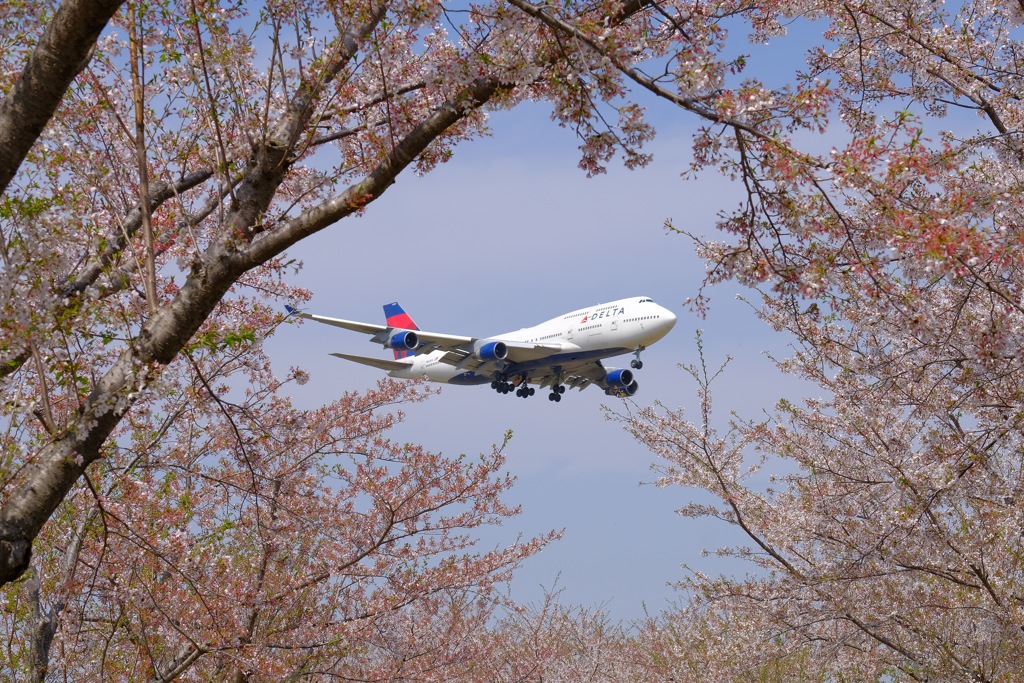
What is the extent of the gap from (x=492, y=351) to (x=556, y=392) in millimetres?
6948

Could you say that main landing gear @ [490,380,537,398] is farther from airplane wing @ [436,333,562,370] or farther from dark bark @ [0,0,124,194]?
dark bark @ [0,0,124,194]

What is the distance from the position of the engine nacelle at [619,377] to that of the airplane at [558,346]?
0.10 feet

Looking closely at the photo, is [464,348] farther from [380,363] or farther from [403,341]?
[380,363]

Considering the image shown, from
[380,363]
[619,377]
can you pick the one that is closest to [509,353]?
[619,377]

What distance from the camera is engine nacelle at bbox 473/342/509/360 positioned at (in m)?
33.5

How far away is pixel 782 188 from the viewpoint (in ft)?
16.4

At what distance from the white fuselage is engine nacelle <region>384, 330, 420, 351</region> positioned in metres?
5.17

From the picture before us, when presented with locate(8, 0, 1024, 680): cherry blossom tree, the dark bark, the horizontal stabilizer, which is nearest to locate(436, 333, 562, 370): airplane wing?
the horizontal stabilizer

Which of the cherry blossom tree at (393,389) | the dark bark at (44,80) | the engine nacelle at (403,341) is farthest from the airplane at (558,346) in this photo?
the dark bark at (44,80)

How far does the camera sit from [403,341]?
30.0 metres

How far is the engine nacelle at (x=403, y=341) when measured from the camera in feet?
98.3

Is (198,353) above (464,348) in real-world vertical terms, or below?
below

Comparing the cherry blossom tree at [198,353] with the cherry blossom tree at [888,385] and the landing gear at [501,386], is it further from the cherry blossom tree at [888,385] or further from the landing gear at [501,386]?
the landing gear at [501,386]

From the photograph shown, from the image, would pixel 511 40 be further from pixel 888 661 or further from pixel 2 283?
pixel 888 661
